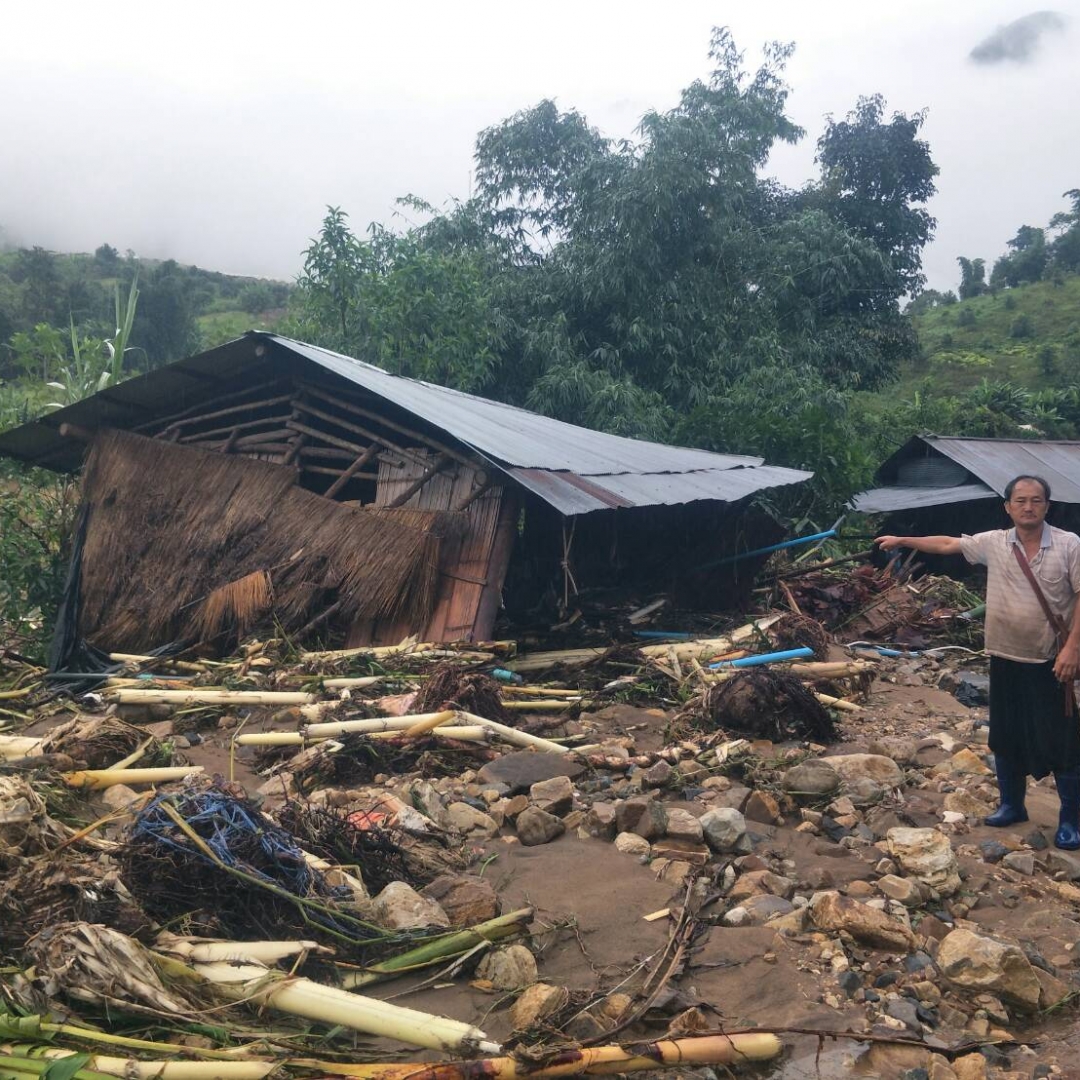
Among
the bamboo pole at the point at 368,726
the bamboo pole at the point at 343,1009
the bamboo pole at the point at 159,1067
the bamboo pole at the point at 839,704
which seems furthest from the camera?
the bamboo pole at the point at 839,704

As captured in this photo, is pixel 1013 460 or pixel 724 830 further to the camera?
pixel 1013 460

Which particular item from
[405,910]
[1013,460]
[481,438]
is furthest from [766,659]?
[1013,460]

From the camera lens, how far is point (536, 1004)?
2.62m

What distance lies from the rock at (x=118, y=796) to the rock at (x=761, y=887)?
259 cm

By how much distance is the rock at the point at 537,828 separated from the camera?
13.1 ft

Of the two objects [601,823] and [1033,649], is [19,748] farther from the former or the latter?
[1033,649]

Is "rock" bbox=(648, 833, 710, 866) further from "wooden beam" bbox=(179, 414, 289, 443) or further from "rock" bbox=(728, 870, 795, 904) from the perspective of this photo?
"wooden beam" bbox=(179, 414, 289, 443)

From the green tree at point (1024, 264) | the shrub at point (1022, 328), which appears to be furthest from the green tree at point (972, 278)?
the shrub at point (1022, 328)

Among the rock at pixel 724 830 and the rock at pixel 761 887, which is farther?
the rock at pixel 724 830

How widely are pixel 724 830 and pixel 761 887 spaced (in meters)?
0.36

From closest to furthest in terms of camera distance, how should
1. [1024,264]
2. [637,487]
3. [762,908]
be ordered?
[762,908], [637,487], [1024,264]

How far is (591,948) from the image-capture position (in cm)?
A: 307

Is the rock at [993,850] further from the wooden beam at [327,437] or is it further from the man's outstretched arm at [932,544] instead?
the wooden beam at [327,437]

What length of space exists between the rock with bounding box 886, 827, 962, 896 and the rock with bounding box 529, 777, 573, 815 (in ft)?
4.49
